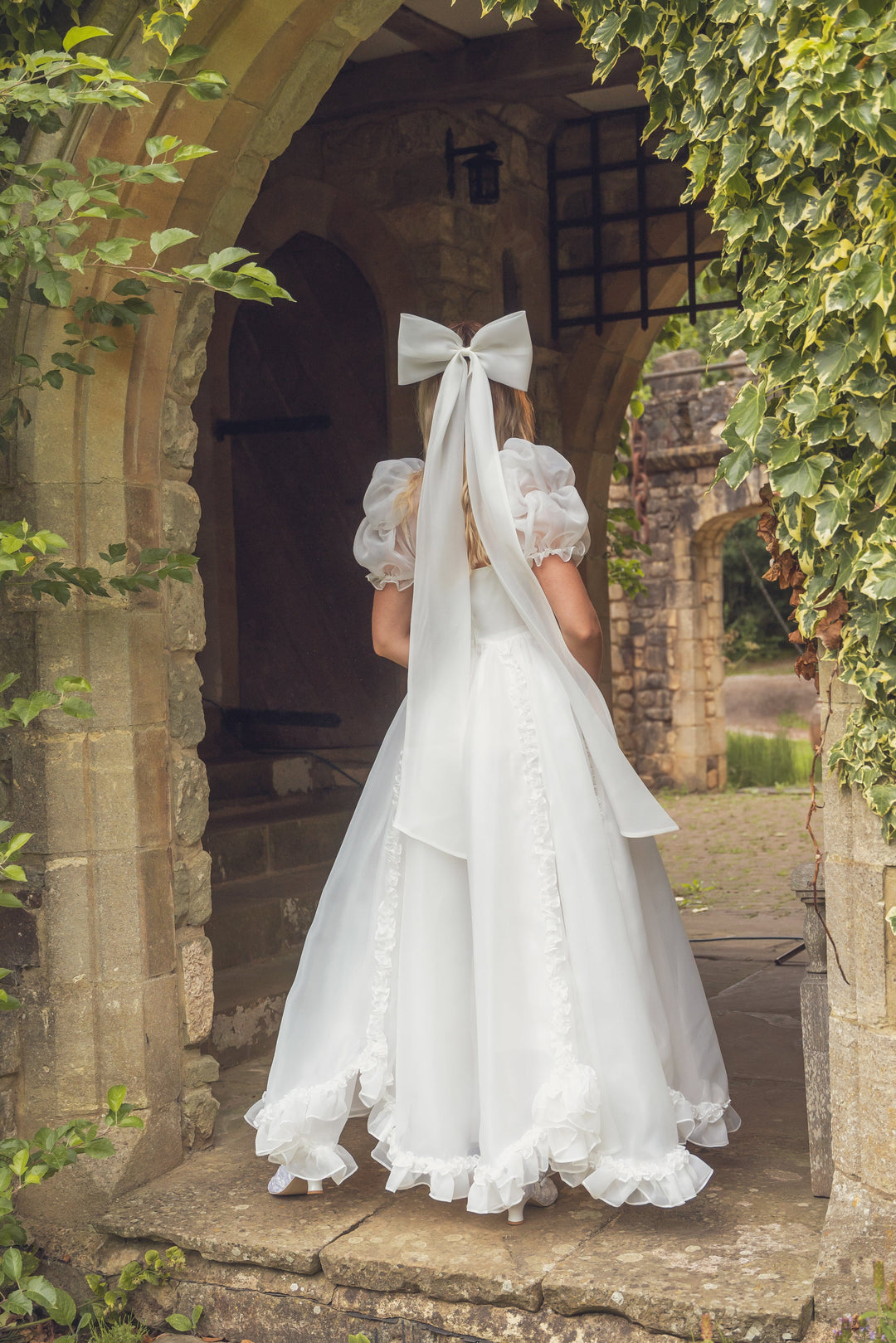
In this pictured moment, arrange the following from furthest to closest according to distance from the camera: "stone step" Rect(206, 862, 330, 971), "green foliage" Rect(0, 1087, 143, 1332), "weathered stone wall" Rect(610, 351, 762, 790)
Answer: "weathered stone wall" Rect(610, 351, 762, 790)
"stone step" Rect(206, 862, 330, 971)
"green foliage" Rect(0, 1087, 143, 1332)

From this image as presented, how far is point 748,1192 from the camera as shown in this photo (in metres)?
2.84

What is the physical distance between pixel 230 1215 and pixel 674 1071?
3.38 feet

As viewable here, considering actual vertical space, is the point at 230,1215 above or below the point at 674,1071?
below

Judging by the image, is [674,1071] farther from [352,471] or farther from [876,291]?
[352,471]

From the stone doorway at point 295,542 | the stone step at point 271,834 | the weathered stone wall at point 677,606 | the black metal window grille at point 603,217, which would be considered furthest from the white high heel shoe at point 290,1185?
the weathered stone wall at point 677,606

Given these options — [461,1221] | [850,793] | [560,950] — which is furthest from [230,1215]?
[850,793]

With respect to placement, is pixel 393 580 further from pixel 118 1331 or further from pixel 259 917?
pixel 259 917

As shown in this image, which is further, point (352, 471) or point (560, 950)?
point (352, 471)

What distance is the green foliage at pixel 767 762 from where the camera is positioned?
14281mm

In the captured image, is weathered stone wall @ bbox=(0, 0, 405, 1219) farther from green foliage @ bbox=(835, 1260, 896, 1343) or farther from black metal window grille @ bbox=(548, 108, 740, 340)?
black metal window grille @ bbox=(548, 108, 740, 340)

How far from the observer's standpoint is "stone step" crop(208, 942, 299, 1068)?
155 inches

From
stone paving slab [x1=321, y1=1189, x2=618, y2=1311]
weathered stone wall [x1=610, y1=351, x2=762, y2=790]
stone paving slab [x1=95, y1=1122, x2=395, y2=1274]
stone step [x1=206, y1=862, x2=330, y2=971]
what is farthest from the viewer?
weathered stone wall [x1=610, y1=351, x2=762, y2=790]

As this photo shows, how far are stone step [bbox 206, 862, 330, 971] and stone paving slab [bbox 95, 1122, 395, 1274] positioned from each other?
1.17 meters

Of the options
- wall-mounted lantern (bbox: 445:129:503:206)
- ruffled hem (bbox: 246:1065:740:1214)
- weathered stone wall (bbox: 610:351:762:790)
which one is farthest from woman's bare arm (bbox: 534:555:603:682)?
weathered stone wall (bbox: 610:351:762:790)
